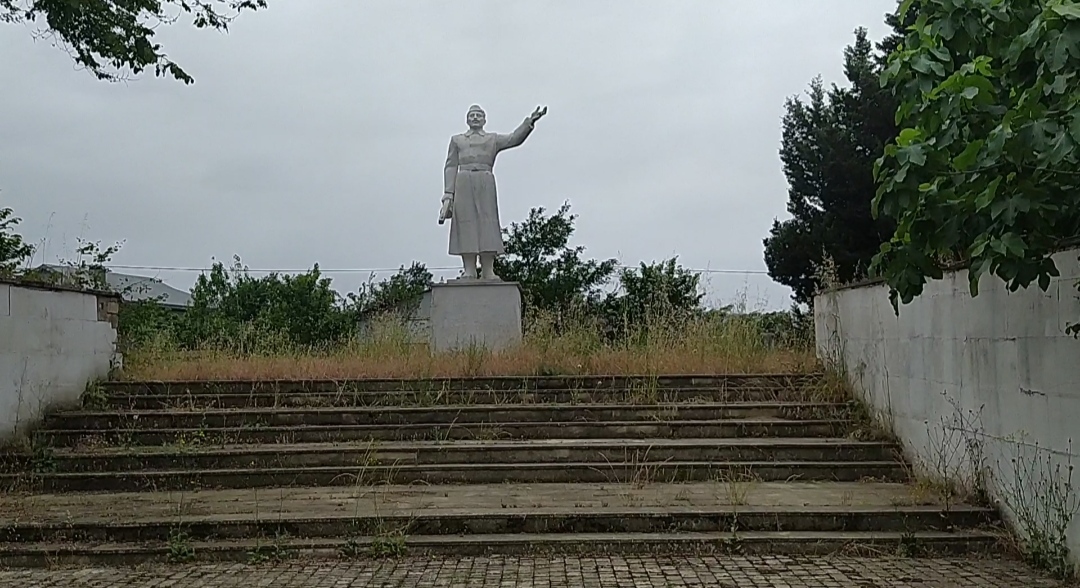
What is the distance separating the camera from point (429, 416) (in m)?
8.65

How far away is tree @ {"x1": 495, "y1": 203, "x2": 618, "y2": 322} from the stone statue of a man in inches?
426

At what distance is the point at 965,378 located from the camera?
21.1ft

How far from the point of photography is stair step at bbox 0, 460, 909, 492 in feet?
24.2

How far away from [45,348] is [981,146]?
7.81 meters

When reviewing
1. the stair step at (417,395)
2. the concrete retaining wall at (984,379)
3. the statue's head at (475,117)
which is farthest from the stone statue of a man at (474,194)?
the concrete retaining wall at (984,379)

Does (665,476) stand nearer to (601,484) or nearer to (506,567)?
(601,484)

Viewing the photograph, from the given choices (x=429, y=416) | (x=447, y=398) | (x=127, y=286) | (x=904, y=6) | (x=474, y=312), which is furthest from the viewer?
(x=127, y=286)

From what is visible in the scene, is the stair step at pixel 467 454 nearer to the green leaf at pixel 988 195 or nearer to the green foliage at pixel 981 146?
the green foliage at pixel 981 146

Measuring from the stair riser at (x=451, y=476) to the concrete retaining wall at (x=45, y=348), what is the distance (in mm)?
1066

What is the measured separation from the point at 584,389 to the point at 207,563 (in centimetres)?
445

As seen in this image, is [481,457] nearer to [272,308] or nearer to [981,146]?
[981,146]

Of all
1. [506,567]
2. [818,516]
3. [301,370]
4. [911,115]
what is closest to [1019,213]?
[911,115]

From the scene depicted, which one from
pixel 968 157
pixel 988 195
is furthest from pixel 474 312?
pixel 988 195

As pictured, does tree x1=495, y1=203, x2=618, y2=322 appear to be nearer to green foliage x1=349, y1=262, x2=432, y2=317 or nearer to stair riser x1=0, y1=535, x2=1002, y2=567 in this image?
green foliage x1=349, y1=262, x2=432, y2=317
